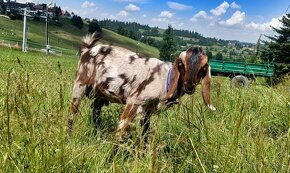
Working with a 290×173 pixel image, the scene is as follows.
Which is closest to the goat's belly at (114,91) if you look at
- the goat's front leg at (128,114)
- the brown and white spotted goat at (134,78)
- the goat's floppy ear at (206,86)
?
the brown and white spotted goat at (134,78)

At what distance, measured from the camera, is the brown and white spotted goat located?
474cm

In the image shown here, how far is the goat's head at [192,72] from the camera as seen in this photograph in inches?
182

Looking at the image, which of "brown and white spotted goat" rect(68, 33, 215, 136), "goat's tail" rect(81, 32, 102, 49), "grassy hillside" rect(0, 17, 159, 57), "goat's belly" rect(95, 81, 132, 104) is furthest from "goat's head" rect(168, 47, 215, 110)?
"grassy hillside" rect(0, 17, 159, 57)

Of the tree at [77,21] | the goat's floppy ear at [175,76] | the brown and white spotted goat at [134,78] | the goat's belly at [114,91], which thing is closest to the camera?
the brown and white spotted goat at [134,78]

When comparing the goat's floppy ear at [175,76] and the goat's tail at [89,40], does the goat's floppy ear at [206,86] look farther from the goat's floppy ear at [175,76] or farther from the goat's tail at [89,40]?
the goat's tail at [89,40]

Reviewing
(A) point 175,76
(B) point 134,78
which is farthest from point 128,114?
(A) point 175,76

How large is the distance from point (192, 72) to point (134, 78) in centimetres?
140

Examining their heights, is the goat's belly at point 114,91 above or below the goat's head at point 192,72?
below

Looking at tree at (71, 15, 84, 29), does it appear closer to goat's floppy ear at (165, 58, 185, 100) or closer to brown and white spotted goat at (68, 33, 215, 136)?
brown and white spotted goat at (68, 33, 215, 136)

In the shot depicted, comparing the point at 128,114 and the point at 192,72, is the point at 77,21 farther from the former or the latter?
the point at 192,72

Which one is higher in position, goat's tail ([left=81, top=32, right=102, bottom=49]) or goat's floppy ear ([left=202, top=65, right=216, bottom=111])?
goat's tail ([left=81, top=32, right=102, bottom=49])

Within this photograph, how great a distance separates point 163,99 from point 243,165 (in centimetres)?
225

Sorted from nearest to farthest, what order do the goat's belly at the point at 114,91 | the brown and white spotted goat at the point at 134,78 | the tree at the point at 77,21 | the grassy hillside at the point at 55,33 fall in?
the brown and white spotted goat at the point at 134,78 < the goat's belly at the point at 114,91 < the grassy hillside at the point at 55,33 < the tree at the point at 77,21

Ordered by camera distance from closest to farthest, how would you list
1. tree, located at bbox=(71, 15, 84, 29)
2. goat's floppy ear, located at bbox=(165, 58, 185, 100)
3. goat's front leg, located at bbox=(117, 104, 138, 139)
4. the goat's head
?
the goat's head < goat's floppy ear, located at bbox=(165, 58, 185, 100) < goat's front leg, located at bbox=(117, 104, 138, 139) < tree, located at bbox=(71, 15, 84, 29)
